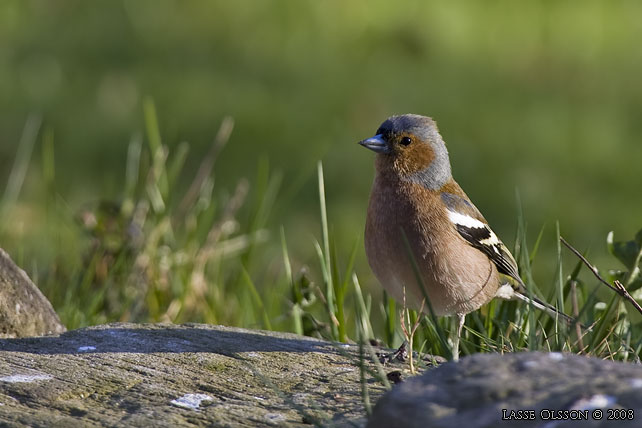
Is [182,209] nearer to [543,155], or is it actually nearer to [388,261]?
[388,261]

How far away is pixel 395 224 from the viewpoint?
11.3ft

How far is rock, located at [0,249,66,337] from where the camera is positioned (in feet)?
10.2

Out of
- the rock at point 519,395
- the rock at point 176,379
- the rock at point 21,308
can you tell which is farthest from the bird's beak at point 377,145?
the rock at point 519,395

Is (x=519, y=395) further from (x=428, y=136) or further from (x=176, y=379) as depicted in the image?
(x=428, y=136)

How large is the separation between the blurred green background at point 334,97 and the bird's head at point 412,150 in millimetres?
1632

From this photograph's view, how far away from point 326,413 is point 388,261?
108 cm

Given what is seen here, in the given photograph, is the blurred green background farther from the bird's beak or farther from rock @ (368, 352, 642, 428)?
rock @ (368, 352, 642, 428)

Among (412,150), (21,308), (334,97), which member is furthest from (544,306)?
(334,97)

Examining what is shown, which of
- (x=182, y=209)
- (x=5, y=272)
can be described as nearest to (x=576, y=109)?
(x=182, y=209)

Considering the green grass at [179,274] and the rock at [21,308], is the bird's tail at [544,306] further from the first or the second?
the rock at [21,308]

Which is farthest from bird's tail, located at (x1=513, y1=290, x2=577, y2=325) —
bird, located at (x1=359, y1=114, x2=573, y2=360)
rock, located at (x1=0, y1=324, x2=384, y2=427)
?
rock, located at (x1=0, y1=324, x2=384, y2=427)

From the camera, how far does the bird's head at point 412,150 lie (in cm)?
373

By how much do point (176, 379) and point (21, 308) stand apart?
0.86 metres

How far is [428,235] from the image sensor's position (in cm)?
344
